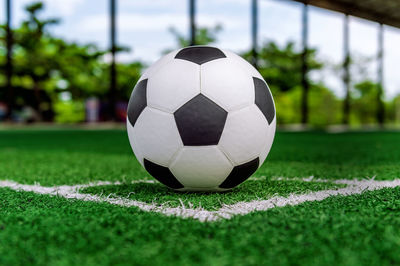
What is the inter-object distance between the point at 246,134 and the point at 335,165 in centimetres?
200

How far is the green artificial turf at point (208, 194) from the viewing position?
6.31ft

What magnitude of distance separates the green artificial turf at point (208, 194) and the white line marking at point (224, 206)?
60mm

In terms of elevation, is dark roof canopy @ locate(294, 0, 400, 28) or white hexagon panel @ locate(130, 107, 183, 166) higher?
dark roof canopy @ locate(294, 0, 400, 28)

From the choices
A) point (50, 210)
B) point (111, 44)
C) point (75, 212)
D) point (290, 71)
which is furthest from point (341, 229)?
point (290, 71)

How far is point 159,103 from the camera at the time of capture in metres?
2.02

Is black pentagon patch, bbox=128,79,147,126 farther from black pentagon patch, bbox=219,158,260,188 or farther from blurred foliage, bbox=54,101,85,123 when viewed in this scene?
blurred foliage, bbox=54,101,85,123

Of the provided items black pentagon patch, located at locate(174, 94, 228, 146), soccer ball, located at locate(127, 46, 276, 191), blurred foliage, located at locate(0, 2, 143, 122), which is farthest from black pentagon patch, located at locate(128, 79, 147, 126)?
blurred foliage, located at locate(0, 2, 143, 122)

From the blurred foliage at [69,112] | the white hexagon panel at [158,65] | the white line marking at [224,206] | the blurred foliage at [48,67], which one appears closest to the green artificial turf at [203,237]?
the white line marking at [224,206]

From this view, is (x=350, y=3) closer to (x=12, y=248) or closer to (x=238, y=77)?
(x=238, y=77)

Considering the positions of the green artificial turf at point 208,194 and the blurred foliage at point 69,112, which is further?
the blurred foliage at point 69,112

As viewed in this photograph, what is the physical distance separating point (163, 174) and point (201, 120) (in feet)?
1.25

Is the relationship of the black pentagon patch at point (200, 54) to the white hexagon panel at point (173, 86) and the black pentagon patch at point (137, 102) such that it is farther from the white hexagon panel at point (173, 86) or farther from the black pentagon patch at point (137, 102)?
the black pentagon patch at point (137, 102)

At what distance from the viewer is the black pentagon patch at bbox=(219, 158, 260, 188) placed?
6.79ft

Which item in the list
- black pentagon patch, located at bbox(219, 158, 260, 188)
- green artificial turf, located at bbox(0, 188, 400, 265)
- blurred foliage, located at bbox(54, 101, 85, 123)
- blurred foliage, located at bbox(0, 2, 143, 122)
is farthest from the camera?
blurred foliage, located at bbox(54, 101, 85, 123)
